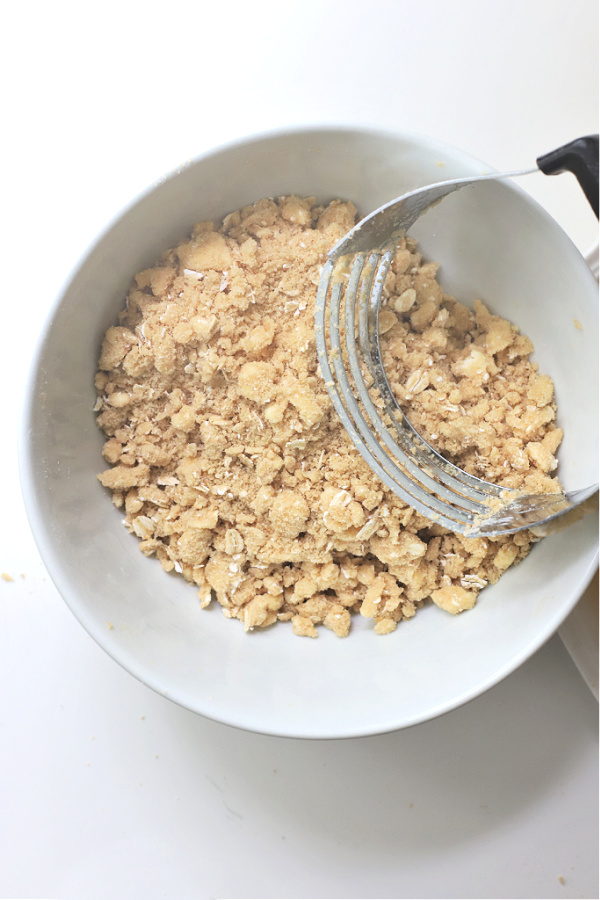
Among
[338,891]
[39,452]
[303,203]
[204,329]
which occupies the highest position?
[303,203]

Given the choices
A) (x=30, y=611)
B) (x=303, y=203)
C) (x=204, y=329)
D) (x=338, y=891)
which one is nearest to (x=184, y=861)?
(x=338, y=891)

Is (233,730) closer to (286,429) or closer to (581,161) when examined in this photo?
(286,429)

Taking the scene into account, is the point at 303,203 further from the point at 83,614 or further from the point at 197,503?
the point at 83,614

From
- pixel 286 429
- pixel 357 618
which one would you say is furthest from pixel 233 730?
pixel 286 429

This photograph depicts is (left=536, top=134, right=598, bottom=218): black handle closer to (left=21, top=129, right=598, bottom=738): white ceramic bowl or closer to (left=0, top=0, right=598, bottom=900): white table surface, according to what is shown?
(left=21, top=129, right=598, bottom=738): white ceramic bowl

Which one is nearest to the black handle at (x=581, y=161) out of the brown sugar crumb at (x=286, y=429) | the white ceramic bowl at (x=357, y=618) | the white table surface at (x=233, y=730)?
the white ceramic bowl at (x=357, y=618)
